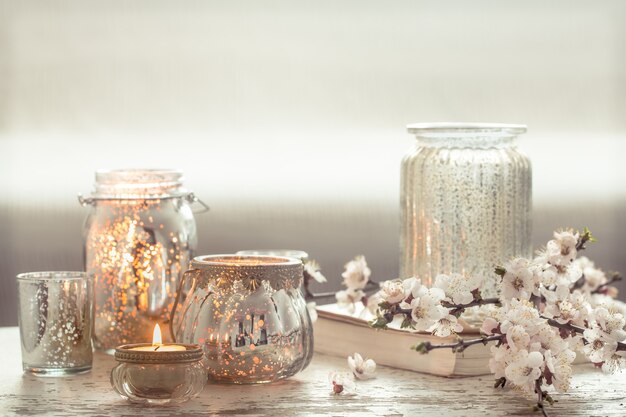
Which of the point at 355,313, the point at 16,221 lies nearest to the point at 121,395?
the point at 355,313

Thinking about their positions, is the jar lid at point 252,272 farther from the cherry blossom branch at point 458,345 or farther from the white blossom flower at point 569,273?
the white blossom flower at point 569,273

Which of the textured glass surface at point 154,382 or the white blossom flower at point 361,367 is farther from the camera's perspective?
the white blossom flower at point 361,367

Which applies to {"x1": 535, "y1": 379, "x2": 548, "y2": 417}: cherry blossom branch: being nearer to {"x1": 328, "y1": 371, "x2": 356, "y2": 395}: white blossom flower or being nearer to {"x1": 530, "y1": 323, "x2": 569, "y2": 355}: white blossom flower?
{"x1": 530, "y1": 323, "x2": 569, "y2": 355}: white blossom flower

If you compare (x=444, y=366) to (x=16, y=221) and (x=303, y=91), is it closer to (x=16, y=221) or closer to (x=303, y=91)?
(x=303, y=91)

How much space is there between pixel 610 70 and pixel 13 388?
144 cm

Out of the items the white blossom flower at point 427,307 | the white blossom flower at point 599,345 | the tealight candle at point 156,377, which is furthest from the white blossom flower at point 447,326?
the tealight candle at point 156,377

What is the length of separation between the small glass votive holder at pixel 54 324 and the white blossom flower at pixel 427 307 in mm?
313

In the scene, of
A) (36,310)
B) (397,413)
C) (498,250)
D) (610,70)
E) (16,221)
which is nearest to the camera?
(397,413)

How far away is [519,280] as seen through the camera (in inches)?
36.3

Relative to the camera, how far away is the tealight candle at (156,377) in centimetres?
83

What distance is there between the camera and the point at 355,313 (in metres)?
1.14

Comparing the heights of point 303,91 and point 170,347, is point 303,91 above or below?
above

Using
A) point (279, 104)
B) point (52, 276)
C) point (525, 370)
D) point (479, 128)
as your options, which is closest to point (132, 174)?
point (52, 276)

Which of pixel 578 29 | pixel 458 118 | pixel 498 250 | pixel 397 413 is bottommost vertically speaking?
pixel 397 413
